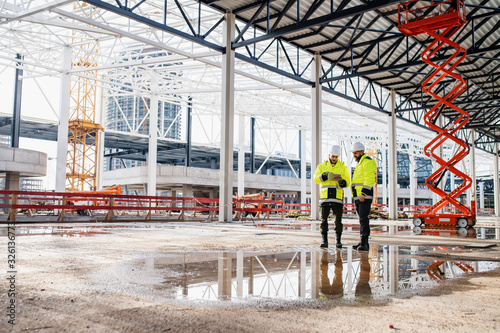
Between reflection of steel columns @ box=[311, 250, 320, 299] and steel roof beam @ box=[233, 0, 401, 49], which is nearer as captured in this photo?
reflection of steel columns @ box=[311, 250, 320, 299]

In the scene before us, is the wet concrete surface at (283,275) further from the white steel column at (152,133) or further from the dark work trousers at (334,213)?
the white steel column at (152,133)

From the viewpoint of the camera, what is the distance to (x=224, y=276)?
442cm

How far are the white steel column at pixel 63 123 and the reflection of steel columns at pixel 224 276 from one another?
2481 cm

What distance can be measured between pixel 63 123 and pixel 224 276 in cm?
2812

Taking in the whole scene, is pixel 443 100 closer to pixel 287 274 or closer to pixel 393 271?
pixel 393 271

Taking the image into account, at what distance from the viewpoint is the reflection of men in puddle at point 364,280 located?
3.77 metres

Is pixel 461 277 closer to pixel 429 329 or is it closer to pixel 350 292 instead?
pixel 350 292

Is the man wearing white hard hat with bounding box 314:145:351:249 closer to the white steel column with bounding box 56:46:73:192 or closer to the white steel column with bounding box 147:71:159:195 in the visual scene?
the white steel column with bounding box 56:46:73:192

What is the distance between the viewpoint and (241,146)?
137ft

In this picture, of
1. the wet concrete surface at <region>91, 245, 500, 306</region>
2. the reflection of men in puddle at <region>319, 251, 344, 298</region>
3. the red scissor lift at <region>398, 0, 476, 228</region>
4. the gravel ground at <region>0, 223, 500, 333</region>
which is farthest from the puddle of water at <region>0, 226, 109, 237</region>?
the red scissor lift at <region>398, 0, 476, 228</region>

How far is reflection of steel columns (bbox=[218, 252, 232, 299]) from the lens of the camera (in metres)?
3.62

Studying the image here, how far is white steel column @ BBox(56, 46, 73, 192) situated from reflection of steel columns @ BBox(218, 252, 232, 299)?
24.8 m

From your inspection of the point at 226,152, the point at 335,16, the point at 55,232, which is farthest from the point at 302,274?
the point at 335,16

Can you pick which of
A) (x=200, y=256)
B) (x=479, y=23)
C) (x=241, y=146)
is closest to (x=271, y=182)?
(x=241, y=146)
